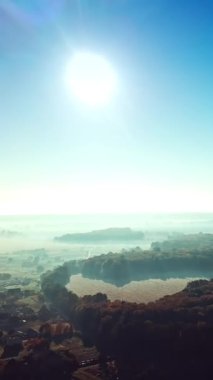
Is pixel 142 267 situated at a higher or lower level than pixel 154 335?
higher

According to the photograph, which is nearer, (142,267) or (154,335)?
(154,335)

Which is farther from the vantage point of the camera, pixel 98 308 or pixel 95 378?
pixel 98 308

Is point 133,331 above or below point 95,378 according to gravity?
above

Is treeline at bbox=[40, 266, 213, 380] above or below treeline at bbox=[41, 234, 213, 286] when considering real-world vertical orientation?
below

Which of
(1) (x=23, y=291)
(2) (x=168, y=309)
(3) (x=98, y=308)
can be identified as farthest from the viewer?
(1) (x=23, y=291)

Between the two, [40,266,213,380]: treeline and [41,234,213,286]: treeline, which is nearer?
[40,266,213,380]: treeline

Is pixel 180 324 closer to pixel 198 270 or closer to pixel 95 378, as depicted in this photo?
pixel 95 378

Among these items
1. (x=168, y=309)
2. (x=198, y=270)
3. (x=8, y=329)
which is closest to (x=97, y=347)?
(x=168, y=309)

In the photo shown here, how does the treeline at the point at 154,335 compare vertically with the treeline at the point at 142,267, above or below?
below

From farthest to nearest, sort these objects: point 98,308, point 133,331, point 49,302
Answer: point 49,302 < point 98,308 < point 133,331

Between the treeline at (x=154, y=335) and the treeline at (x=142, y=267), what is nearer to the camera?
the treeline at (x=154, y=335)
